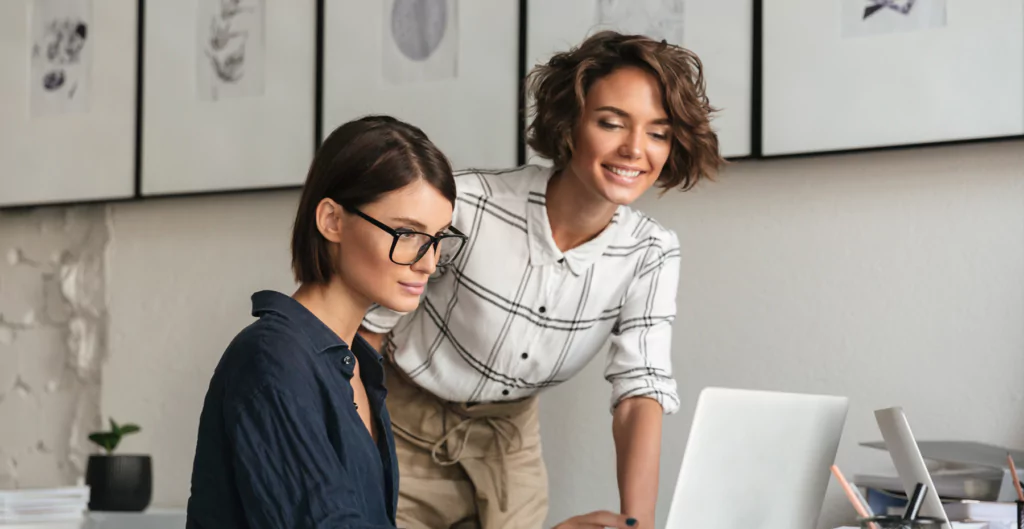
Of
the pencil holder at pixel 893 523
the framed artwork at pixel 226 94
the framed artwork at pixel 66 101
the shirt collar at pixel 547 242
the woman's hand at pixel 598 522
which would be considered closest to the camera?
the pencil holder at pixel 893 523

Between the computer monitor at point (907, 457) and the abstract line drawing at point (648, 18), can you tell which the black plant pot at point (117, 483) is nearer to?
the abstract line drawing at point (648, 18)

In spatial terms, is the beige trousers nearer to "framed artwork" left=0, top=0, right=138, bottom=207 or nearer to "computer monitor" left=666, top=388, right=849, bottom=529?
"computer monitor" left=666, top=388, right=849, bottom=529

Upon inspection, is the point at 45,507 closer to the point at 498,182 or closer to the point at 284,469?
the point at 498,182

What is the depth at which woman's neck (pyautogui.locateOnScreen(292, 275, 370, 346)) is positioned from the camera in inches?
50.3

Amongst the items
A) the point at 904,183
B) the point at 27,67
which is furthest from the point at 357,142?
the point at 27,67

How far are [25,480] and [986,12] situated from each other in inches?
92.0

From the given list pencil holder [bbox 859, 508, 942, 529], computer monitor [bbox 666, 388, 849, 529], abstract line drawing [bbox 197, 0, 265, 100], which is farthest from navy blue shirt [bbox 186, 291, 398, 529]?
abstract line drawing [bbox 197, 0, 265, 100]

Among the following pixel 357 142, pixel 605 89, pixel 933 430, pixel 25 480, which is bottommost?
pixel 25 480

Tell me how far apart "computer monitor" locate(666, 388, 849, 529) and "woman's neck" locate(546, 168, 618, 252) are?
0.53 metres

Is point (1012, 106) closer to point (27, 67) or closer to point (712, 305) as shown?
point (712, 305)

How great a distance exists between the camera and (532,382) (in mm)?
1785

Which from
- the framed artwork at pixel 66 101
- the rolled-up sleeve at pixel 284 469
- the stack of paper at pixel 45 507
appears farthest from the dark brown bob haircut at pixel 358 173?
the framed artwork at pixel 66 101

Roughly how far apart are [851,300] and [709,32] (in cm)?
Result: 54

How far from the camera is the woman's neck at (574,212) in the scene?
1.69 m
